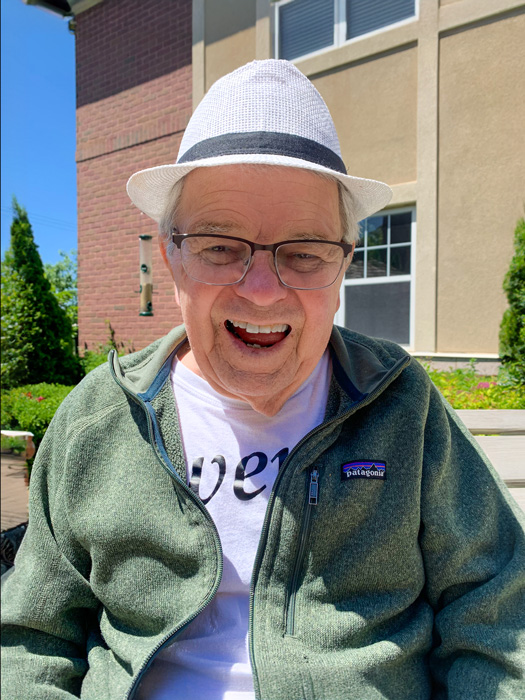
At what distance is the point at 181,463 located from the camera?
1.18 metres

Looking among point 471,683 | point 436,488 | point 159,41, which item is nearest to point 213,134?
point 436,488

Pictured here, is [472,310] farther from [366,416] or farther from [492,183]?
[366,416]

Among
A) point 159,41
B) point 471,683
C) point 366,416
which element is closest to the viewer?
point 471,683

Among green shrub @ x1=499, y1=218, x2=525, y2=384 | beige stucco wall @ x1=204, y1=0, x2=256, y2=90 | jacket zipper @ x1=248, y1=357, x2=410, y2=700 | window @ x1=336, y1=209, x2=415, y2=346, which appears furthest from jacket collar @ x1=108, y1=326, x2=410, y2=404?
beige stucco wall @ x1=204, y1=0, x2=256, y2=90

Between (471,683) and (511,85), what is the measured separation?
182 inches

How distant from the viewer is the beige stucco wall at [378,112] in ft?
16.4

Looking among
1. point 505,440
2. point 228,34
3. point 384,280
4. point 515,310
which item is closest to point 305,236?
point 505,440

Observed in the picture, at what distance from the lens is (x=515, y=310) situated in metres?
3.82

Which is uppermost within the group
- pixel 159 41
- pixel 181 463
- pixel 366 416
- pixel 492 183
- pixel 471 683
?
pixel 159 41

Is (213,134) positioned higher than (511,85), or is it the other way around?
(511,85)

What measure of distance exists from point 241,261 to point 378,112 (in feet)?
15.8

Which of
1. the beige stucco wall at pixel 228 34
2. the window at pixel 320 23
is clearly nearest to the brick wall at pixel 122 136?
the beige stucco wall at pixel 228 34

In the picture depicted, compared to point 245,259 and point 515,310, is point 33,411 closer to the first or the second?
point 245,259

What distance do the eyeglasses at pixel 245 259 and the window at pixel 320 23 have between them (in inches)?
198
